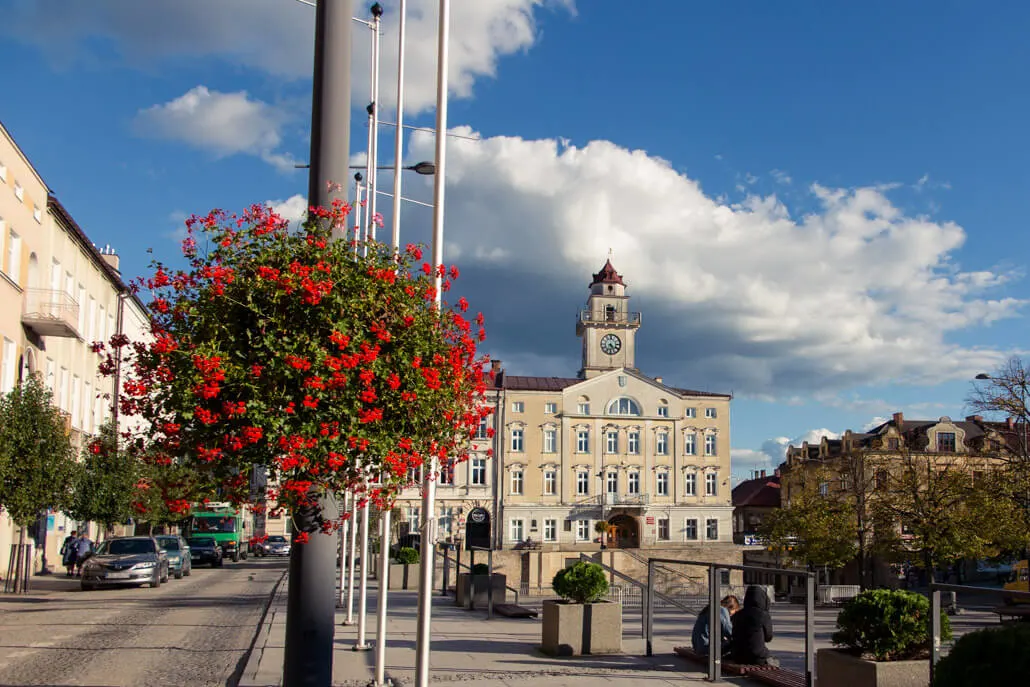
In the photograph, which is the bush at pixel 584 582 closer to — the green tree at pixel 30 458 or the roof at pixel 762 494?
the green tree at pixel 30 458

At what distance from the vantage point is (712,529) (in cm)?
7762

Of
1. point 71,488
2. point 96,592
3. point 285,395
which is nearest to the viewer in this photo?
point 285,395

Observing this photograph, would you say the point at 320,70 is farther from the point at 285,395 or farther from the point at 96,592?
the point at 96,592

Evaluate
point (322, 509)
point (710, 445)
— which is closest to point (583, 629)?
point (322, 509)

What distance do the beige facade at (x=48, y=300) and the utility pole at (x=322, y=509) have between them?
80.9ft

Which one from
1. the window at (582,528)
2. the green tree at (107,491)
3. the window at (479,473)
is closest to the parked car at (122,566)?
the green tree at (107,491)

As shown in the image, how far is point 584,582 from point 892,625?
189 inches

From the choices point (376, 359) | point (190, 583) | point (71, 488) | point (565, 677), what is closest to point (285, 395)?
point (376, 359)

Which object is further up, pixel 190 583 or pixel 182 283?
pixel 182 283

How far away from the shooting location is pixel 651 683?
11031 millimetres

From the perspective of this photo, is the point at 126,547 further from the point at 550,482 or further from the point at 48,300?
the point at 550,482

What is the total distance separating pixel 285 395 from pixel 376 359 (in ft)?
2.33

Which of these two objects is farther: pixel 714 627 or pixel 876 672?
pixel 714 627

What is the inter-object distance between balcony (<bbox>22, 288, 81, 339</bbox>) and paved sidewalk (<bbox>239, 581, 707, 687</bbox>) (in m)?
23.8
